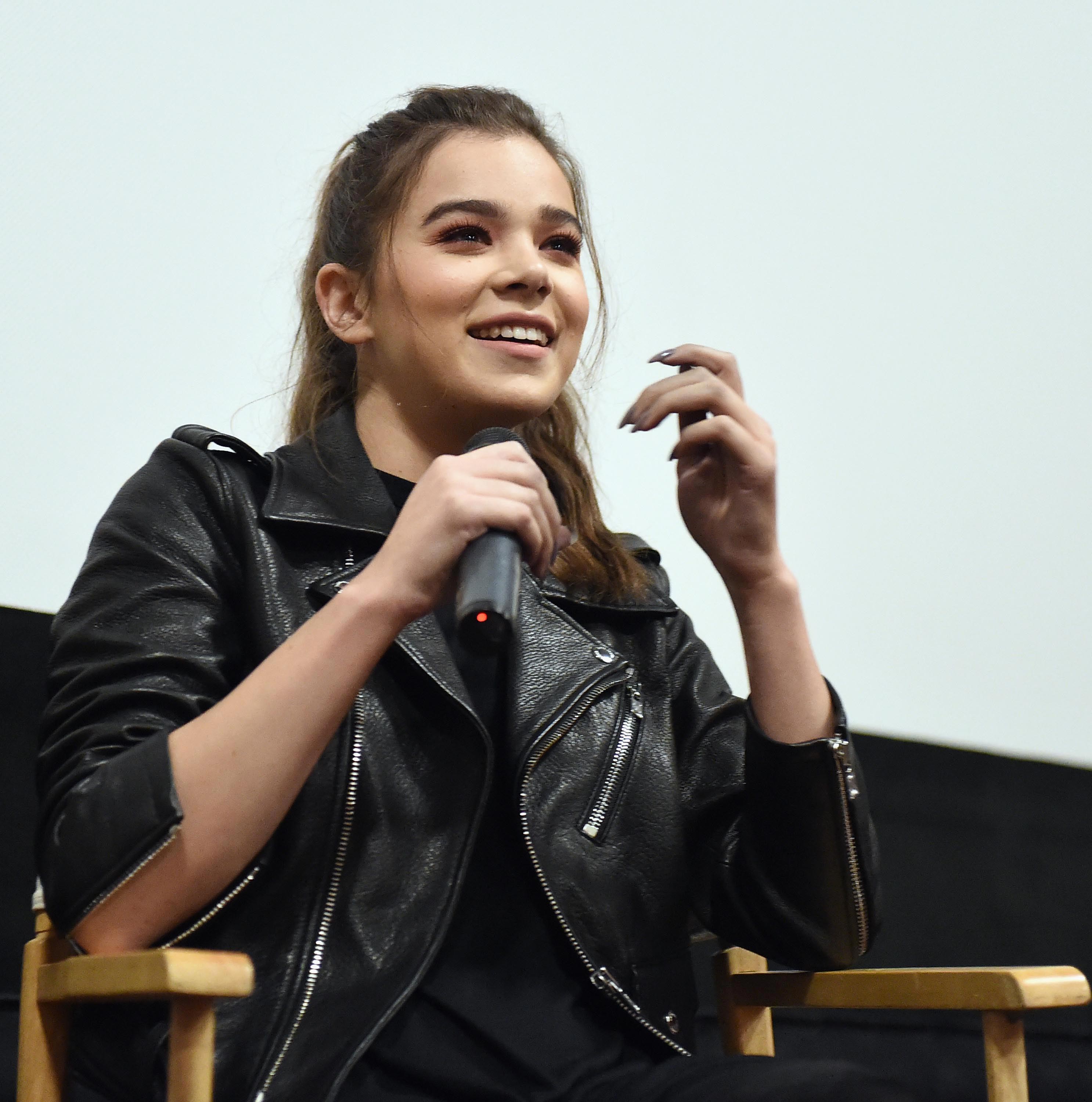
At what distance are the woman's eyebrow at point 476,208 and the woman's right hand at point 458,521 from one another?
0.31 metres

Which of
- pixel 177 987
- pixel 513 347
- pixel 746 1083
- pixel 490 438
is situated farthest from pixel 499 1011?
pixel 513 347

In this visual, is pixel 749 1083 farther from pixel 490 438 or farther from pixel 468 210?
pixel 468 210

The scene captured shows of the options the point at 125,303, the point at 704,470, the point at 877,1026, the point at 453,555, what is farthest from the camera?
the point at 877,1026

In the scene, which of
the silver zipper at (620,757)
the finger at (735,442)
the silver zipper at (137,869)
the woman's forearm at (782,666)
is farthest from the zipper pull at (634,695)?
the silver zipper at (137,869)

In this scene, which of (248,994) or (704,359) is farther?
(704,359)

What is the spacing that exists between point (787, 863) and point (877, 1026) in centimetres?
88

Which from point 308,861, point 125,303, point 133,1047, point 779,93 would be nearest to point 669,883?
point 308,861

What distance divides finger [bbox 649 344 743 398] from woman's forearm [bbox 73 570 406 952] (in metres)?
0.31

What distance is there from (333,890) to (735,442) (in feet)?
1.42

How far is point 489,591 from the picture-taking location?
0.72 m

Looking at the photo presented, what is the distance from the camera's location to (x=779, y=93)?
1859mm

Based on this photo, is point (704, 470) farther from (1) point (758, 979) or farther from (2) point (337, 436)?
(1) point (758, 979)

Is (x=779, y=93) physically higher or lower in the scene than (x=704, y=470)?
higher

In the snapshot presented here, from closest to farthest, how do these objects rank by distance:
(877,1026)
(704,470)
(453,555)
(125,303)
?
(453,555)
(704,470)
(125,303)
(877,1026)
